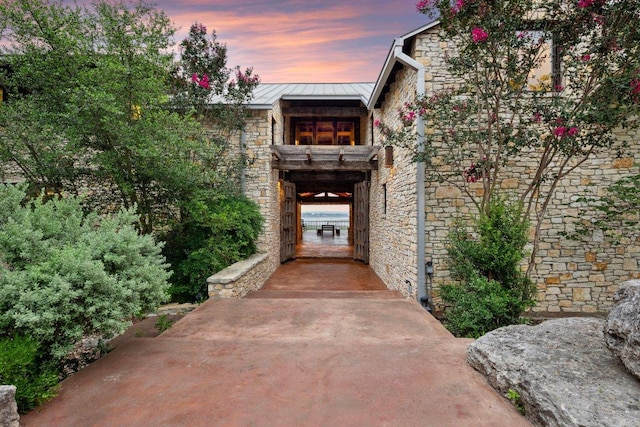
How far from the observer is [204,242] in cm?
628

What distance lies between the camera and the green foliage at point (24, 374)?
6.43 feet

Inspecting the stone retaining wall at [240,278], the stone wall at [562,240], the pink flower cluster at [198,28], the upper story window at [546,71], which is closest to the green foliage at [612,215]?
the stone wall at [562,240]

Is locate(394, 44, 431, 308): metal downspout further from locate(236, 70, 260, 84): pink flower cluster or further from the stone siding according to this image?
the stone siding

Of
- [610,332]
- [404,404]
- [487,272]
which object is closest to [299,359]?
[404,404]

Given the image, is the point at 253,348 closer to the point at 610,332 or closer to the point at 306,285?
the point at 610,332

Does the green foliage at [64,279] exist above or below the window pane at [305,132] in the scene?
below

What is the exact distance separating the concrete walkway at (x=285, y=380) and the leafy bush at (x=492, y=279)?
738 millimetres

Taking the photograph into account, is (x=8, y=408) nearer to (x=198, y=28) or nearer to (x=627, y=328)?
(x=627, y=328)

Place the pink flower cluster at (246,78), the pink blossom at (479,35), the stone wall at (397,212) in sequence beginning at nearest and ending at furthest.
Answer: the pink blossom at (479,35) < the stone wall at (397,212) < the pink flower cluster at (246,78)

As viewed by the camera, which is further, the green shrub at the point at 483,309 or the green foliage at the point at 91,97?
the green foliage at the point at 91,97

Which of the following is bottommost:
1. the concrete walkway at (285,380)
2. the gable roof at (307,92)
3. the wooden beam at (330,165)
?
the concrete walkway at (285,380)

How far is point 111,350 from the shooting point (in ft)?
9.77

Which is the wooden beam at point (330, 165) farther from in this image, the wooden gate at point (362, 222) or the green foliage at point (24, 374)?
the green foliage at point (24, 374)

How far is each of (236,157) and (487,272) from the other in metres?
6.28
